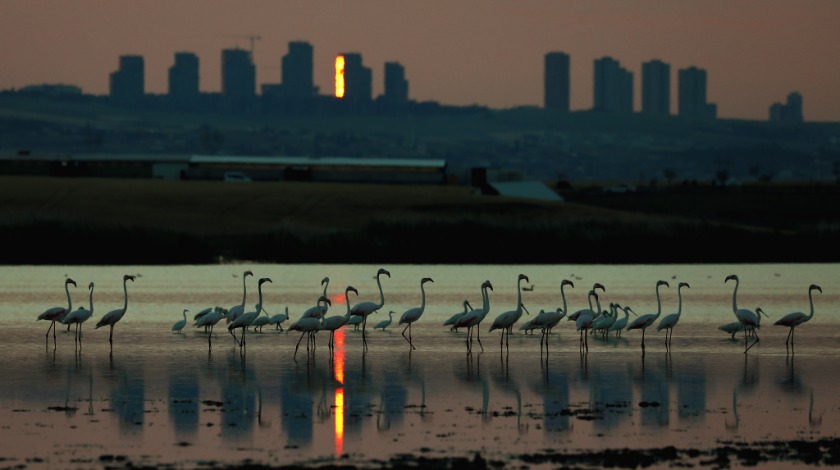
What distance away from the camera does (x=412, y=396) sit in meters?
23.5

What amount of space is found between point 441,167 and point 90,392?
106780 mm

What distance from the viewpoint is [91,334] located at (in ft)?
112

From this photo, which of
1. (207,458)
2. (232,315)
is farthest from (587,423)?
(232,315)

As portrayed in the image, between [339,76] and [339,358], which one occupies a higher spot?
[339,76]

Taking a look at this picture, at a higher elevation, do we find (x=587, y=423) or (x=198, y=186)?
(x=198, y=186)

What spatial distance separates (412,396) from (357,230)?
179ft

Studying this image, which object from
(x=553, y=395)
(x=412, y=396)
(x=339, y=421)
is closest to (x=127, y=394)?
(x=339, y=421)

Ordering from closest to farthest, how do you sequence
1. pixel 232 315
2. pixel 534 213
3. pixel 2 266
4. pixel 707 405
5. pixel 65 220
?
pixel 707 405 → pixel 232 315 → pixel 2 266 → pixel 65 220 → pixel 534 213

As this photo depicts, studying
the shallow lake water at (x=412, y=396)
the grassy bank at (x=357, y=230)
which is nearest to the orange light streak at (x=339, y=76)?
the shallow lake water at (x=412, y=396)

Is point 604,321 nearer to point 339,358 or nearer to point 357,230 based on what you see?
point 339,358

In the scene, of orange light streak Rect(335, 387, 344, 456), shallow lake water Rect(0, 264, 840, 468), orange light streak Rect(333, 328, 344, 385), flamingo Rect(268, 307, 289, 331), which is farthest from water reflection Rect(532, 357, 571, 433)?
flamingo Rect(268, 307, 289, 331)

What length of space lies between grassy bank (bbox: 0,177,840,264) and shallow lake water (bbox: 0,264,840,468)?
29285 mm

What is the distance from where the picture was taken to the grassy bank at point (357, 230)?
71.5 metres

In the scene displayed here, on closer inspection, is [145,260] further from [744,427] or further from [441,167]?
[441,167]
